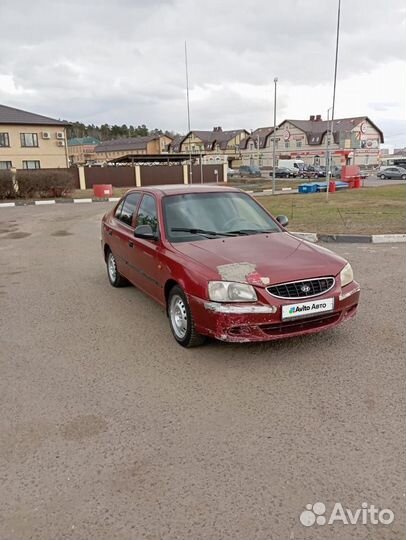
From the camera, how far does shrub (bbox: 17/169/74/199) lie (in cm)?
2414

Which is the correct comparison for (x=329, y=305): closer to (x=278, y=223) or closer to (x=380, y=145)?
(x=278, y=223)

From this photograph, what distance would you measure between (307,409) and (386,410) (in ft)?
1.83

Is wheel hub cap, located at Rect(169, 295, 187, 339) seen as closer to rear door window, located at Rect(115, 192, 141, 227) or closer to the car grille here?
the car grille

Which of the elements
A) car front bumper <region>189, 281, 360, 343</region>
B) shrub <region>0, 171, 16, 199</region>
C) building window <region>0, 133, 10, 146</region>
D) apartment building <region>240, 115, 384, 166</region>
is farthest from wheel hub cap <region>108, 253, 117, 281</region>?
apartment building <region>240, 115, 384, 166</region>

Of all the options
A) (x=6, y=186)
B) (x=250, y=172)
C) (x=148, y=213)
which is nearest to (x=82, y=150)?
(x=250, y=172)

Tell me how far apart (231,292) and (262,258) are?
533 millimetres

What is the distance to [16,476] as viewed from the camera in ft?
8.26

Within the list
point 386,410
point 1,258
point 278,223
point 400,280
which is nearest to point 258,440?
point 386,410

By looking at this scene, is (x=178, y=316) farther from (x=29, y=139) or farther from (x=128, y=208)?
(x=29, y=139)

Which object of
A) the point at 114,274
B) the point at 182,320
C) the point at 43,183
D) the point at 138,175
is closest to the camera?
the point at 182,320

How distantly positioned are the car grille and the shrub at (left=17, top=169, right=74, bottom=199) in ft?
76.7

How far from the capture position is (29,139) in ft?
131

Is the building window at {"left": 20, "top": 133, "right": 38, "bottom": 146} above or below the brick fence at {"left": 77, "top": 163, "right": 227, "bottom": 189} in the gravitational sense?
above

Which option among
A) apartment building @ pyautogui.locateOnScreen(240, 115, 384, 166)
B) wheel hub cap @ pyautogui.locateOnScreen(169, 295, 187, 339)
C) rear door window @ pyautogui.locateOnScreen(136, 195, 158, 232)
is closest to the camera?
wheel hub cap @ pyautogui.locateOnScreen(169, 295, 187, 339)
